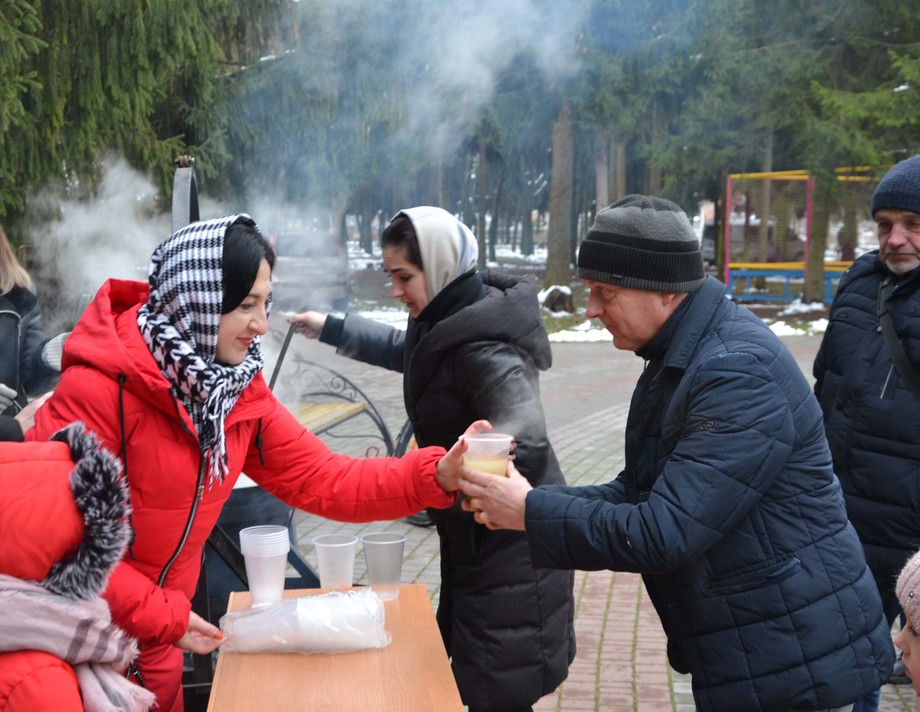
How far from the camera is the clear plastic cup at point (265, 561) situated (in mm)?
2576

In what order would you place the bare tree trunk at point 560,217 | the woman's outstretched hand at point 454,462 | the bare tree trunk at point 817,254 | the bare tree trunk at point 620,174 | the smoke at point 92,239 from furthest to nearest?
1. the bare tree trunk at point 620,174
2. the bare tree trunk at point 560,217
3. the bare tree trunk at point 817,254
4. the smoke at point 92,239
5. the woman's outstretched hand at point 454,462

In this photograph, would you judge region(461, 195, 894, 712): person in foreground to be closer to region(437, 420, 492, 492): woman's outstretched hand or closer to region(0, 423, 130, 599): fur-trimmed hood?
region(437, 420, 492, 492): woman's outstretched hand

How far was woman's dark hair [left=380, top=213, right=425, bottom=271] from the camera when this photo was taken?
9.84ft

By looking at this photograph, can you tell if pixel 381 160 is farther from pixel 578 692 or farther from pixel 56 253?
pixel 578 692

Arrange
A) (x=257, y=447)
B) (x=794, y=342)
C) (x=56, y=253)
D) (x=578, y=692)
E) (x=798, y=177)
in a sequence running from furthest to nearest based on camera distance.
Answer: (x=798, y=177)
(x=794, y=342)
(x=56, y=253)
(x=578, y=692)
(x=257, y=447)

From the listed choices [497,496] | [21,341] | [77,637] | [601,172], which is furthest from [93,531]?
[601,172]

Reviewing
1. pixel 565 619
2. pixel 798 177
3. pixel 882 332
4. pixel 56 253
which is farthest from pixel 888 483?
pixel 798 177

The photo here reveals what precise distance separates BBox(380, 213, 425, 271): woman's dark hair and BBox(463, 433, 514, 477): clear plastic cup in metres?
0.72

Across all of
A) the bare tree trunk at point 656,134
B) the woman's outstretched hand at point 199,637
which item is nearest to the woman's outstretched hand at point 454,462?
the woman's outstretched hand at point 199,637

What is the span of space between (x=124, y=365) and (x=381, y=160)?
19928 mm

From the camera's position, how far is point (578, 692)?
14.0 ft

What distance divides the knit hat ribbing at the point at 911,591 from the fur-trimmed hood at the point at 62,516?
4.75 feet

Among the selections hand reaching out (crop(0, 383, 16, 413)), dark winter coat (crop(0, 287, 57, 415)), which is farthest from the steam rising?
hand reaching out (crop(0, 383, 16, 413))

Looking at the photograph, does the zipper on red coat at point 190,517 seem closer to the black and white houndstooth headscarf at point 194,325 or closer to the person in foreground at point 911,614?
the black and white houndstooth headscarf at point 194,325
